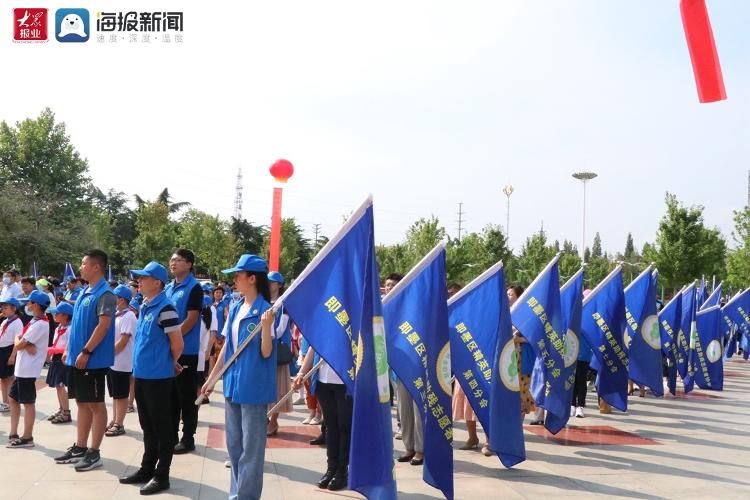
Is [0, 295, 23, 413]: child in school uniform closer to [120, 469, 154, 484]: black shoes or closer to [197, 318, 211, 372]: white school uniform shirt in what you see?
[197, 318, 211, 372]: white school uniform shirt

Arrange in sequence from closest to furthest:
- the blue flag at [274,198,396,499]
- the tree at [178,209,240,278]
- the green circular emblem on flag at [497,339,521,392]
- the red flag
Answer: the red flag < the blue flag at [274,198,396,499] < the green circular emblem on flag at [497,339,521,392] < the tree at [178,209,240,278]

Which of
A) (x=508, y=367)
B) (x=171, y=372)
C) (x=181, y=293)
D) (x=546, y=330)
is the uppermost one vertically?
(x=181, y=293)

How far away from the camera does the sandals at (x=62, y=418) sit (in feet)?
27.6

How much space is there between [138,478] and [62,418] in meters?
3.17

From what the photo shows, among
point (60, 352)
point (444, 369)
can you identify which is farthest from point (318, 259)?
point (60, 352)

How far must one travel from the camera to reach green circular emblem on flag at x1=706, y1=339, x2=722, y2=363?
13.7 m

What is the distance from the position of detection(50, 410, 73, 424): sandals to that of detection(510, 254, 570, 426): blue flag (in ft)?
18.5

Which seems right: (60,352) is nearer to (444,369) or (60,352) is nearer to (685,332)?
(444,369)

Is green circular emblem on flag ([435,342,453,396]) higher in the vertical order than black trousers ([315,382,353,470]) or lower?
higher

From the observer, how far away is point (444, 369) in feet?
19.0

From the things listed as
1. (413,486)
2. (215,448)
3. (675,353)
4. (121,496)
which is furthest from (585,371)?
(121,496)

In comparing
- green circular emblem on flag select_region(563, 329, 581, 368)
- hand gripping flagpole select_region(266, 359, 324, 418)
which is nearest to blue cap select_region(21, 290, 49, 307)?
hand gripping flagpole select_region(266, 359, 324, 418)

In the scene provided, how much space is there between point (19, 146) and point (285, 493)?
51485 millimetres

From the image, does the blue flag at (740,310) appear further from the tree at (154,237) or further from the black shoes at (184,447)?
the tree at (154,237)
